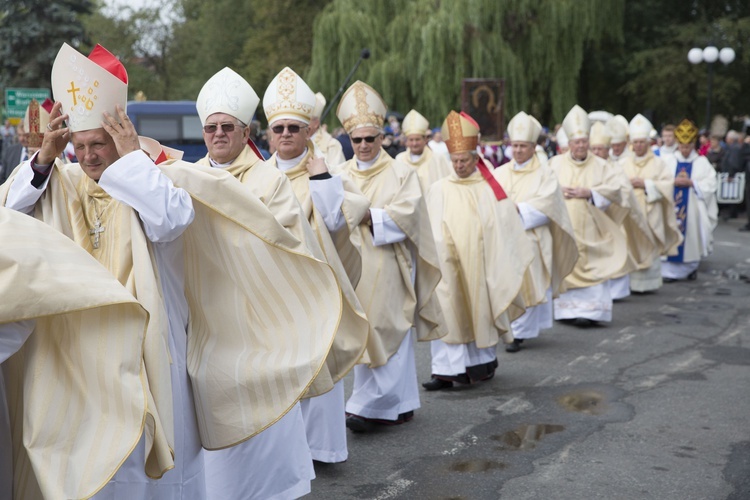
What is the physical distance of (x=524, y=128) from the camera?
9.75 metres

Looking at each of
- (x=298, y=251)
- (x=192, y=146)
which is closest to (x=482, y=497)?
(x=298, y=251)

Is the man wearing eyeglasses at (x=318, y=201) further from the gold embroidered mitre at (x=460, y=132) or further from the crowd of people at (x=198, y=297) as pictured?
the gold embroidered mitre at (x=460, y=132)

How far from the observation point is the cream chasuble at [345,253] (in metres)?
4.96

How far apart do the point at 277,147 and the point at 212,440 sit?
2225 mm

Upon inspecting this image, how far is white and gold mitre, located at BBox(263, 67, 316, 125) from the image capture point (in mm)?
5848

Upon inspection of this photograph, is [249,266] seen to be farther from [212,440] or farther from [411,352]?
[411,352]

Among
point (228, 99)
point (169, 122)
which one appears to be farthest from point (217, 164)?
point (169, 122)

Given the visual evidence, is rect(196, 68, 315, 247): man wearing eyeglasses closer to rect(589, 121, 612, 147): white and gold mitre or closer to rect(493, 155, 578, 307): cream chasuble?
rect(493, 155, 578, 307): cream chasuble

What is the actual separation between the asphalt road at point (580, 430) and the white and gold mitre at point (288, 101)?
1.90 m

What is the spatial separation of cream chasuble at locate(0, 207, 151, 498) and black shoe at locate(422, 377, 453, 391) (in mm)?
4768

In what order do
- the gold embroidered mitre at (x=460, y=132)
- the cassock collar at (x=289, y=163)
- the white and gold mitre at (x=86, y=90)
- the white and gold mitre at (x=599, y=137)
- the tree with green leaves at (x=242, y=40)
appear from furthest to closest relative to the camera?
the tree with green leaves at (x=242, y=40), the white and gold mitre at (x=599, y=137), the gold embroidered mitre at (x=460, y=132), the cassock collar at (x=289, y=163), the white and gold mitre at (x=86, y=90)

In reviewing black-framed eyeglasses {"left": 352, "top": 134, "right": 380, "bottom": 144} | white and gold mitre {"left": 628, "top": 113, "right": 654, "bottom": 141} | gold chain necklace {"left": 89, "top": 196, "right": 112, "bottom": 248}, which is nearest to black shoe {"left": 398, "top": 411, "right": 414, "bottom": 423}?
black-framed eyeglasses {"left": 352, "top": 134, "right": 380, "bottom": 144}

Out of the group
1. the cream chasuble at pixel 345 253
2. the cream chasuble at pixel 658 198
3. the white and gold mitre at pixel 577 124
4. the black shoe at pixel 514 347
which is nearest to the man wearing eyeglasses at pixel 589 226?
the white and gold mitre at pixel 577 124

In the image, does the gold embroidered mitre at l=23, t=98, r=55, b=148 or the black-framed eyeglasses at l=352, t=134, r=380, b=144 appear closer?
the gold embroidered mitre at l=23, t=98, r=55, b=148
